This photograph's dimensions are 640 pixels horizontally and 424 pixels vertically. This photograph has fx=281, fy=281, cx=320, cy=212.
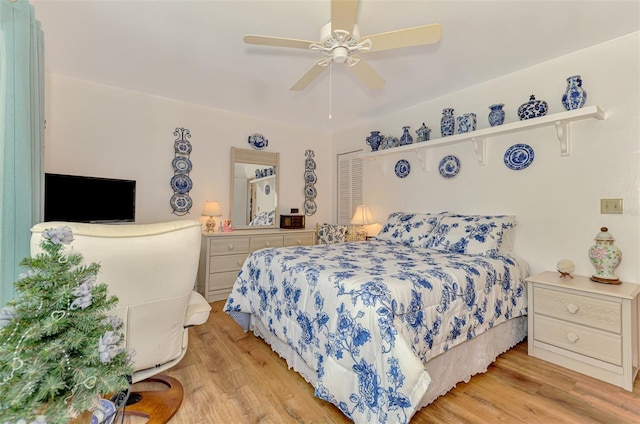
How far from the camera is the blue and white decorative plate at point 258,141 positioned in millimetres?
4094

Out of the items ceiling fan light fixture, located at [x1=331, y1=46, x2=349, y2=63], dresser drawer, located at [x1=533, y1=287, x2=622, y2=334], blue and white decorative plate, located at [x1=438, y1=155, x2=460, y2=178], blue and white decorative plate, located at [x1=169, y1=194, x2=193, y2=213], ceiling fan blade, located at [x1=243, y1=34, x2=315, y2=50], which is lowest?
dresser drawer, located at [x1=533, y1=287, x2=622, y2=334]

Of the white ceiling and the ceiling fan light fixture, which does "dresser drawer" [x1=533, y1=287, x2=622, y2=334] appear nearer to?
the white ceiling

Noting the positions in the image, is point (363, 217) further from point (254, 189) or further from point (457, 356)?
point (457, 356)

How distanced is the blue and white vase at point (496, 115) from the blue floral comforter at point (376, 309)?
126 cm

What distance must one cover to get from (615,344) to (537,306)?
435 mm

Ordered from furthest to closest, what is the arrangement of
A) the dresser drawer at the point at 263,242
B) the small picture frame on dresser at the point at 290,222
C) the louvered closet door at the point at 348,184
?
1. the louvered closet door at the point at 348,184
2. the small picture frame on dresser at the point at 290,222
3. the dresser drawer at the point at 263,242

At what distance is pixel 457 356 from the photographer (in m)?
1.76

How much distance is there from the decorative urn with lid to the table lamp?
3684 mm

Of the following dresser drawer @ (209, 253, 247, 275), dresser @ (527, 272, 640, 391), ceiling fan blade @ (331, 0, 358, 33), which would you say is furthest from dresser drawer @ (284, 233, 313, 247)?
ceiling fan blade @ (331, 0, 358, 33)

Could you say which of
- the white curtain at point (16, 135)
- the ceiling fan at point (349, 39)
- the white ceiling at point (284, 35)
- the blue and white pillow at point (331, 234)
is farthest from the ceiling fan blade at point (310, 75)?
the blue and white pillow at point (331, 234)

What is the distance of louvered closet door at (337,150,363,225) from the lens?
172 inches

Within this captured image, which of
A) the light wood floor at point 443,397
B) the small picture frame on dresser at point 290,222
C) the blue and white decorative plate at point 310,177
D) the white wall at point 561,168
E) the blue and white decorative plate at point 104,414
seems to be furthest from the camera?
the blue and white decorative plate at point 310,177

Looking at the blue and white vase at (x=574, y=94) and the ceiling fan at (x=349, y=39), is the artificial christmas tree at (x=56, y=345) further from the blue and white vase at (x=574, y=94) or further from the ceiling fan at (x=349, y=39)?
the blue and white vase at (x=574, y=94)

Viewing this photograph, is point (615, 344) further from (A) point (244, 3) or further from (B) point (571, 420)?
(A) point (244, 3)
